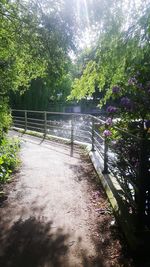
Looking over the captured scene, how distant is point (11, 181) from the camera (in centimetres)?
533

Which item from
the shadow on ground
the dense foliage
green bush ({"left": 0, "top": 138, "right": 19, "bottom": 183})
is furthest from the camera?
green bush ({"left": 0, "top": 138, "right": 19, "bottom": 183})

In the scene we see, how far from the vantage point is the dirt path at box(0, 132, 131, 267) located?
9.55 feet

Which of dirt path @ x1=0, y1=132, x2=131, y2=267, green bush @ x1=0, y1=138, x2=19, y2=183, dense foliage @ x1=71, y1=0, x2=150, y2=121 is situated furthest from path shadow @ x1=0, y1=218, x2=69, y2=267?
dense foliage @ x1=71, y1=0, x2=150, y2=121

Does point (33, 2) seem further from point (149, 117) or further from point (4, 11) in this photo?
point (149, 117)

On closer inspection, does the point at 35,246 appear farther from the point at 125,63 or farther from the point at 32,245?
the point at 125,63

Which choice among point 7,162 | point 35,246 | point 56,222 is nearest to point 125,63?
point 56,222

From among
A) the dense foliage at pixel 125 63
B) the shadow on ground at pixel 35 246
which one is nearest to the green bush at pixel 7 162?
the shadow on ground at pixel 35 246

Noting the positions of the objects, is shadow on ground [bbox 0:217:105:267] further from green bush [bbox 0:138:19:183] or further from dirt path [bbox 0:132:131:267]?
green bush [bbox 0:138:19:183]

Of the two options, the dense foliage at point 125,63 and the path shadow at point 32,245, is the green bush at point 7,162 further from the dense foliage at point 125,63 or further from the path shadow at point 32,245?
the dense foliage at point 125,63

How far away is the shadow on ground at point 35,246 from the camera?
2812mm

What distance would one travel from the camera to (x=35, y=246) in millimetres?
3105

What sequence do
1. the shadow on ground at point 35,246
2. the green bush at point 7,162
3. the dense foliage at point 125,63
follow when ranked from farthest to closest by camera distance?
1. the green bush at point 7,162
2. the dense foliage at point 125,63
3. the shadow on ground at point 35,246

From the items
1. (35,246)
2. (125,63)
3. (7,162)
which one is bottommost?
(35,246)

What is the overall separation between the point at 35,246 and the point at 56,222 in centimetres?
62
